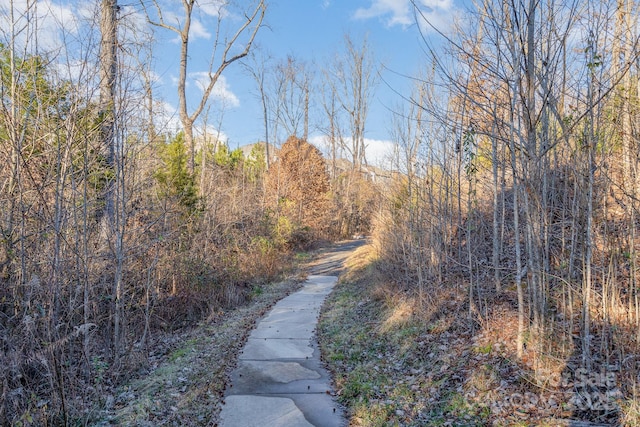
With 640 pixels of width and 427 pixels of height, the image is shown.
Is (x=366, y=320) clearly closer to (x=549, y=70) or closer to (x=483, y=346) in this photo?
(x=483, y=346)

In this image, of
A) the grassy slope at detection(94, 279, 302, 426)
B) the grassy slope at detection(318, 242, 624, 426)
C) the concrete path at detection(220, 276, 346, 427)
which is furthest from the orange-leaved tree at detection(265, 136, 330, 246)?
the grassy slope at detection(318, 242, 624, 426)

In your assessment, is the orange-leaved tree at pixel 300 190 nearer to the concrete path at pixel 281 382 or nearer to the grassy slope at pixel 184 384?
the concrete path at pixel 281 382

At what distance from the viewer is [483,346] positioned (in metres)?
5.59

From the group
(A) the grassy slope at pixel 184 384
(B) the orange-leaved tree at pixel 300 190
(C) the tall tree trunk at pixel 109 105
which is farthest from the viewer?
(B) the orange-leaved tree at pixel 300 190

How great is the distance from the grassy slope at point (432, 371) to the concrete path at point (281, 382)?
0.26m

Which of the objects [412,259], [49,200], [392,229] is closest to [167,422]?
[49,200]

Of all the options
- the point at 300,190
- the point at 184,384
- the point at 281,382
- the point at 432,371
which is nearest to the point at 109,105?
the point at 184,384

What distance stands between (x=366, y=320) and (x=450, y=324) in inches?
93.4

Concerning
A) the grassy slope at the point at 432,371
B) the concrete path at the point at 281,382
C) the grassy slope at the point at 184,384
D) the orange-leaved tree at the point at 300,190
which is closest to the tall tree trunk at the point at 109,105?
the grassy slope at the point at 184,384

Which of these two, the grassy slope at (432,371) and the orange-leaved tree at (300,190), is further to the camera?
the orange-leaved tree at (300,190)

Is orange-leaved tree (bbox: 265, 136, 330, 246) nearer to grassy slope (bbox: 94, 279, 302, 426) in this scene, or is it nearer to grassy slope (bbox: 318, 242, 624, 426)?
grassy slope (bbox: 94, 279, 302, 426)

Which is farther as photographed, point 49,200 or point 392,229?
point 392,229

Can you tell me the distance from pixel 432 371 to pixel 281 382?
196cm

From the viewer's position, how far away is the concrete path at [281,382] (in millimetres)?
4633
